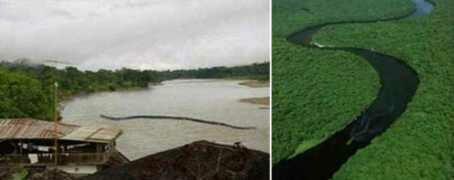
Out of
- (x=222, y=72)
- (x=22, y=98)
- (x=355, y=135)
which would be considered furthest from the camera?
(x=355, y=135)

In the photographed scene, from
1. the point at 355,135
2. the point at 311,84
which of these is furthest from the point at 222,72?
the point at 355,135

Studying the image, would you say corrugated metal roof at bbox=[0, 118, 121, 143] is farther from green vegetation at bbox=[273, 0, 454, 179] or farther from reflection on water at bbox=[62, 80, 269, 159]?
green vegetation at bbox=[273, 0, 454, 179]

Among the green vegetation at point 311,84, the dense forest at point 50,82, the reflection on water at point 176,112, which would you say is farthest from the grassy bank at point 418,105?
the dense forest at point 50,82

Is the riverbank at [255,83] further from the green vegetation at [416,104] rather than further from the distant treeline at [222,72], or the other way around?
the green vegetation at [416,104]

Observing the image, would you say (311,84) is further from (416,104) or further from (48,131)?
(48,131)

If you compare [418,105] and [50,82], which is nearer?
[50,82]

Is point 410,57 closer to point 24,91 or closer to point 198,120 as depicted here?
point 198,120
